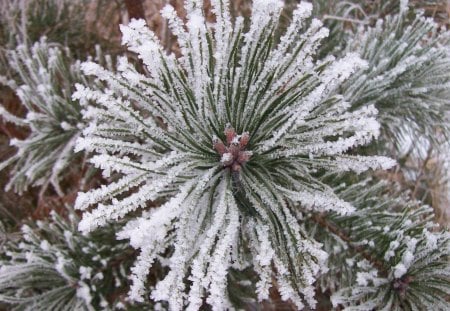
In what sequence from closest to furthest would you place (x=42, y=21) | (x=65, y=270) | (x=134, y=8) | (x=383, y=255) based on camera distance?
1. (x=383, y=255)
2. (x=65, y=270)
3. (x=134, y=8)
4. (x=42, y=21)

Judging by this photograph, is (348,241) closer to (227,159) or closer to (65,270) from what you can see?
(227,159)

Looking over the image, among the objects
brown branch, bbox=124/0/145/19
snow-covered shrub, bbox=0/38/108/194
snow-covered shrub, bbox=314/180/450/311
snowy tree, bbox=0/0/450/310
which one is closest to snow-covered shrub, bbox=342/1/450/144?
snowy tree, bbox=0/0/450/310

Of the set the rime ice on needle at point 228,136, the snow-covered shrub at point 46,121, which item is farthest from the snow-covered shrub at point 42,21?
the rime ice on needle at point 228,136

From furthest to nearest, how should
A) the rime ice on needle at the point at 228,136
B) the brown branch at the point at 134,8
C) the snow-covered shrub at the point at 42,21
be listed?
the snow-covered shrub at the point at 42,21
the brown branch at the point at 134,8
the rime ice on needle at the point at 228,136

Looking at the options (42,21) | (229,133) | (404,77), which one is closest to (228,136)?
(229,133)

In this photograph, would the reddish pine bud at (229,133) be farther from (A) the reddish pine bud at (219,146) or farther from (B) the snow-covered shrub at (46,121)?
(B) the snow-covered shrub at (46,121)
